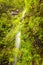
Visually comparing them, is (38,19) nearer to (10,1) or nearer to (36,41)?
(36,41)

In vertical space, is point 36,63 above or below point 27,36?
below

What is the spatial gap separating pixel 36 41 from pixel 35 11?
0.50 m

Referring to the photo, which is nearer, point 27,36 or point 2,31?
point 27,36

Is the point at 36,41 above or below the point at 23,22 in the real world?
below

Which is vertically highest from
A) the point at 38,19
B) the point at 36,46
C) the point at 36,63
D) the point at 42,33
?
the point at 38,19

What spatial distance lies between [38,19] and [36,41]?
0.39m

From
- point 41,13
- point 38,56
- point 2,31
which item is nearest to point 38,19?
point 41,13

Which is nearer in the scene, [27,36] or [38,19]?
[38,19]

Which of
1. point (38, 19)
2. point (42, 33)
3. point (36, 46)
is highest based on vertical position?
point (38, 19)

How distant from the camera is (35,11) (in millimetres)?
3254

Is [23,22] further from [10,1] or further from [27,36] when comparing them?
[10,1]

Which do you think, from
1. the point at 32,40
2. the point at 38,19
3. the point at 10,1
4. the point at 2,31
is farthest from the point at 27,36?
the point at 10,1

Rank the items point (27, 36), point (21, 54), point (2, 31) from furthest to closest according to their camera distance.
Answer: point (2, 31) → point (21, 54) → point (27, 36)

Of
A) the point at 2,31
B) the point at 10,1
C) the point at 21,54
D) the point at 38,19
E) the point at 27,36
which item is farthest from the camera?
the point at 10,1
